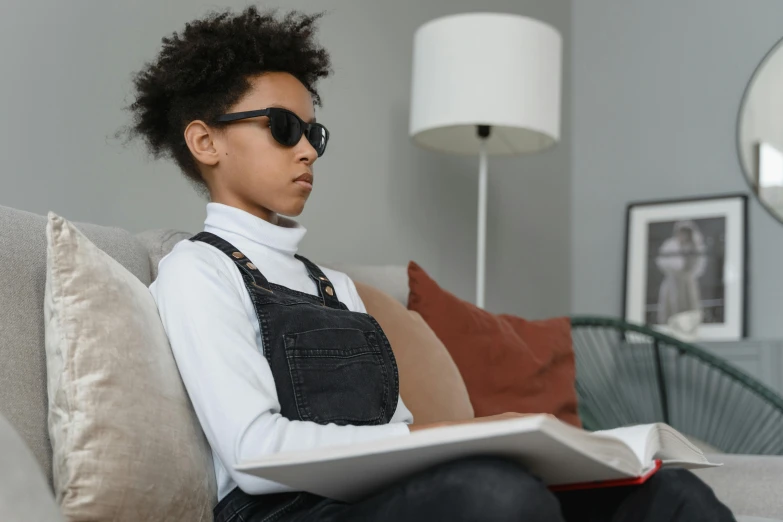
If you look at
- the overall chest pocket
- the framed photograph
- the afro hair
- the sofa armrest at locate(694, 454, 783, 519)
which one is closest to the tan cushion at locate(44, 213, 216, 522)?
the overall chest pocket

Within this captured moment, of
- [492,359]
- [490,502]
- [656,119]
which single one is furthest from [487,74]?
[490,502]

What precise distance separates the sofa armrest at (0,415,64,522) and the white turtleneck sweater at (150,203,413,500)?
0.92ft

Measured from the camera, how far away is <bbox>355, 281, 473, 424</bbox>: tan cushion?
1529 mm

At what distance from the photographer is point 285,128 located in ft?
4.48

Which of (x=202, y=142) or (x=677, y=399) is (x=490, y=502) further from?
(x=677, y=399)

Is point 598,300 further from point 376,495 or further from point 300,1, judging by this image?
point 376,495

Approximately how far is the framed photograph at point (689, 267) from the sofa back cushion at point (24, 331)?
8.44ft

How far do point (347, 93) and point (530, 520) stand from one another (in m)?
1.97

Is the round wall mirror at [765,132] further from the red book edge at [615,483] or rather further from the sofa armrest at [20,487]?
the sofa armrest at [20,487]

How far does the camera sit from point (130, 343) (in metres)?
1.03

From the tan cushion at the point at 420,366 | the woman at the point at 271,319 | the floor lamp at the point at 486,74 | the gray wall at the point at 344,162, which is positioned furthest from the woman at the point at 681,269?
the woman at the point at 271,319

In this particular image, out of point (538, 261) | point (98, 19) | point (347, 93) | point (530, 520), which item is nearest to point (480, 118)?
point (347, 93)

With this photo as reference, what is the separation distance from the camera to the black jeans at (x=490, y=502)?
32.0 inches

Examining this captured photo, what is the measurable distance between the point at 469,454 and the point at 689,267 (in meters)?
2.84
